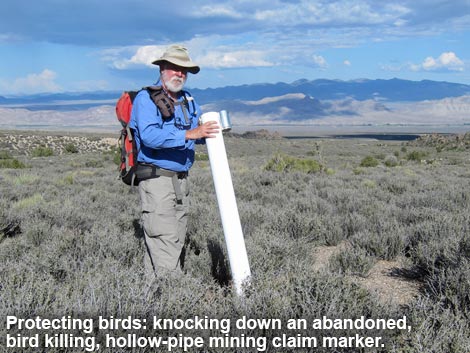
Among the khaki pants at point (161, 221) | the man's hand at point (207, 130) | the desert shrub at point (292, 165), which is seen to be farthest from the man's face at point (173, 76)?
the desert shrub at point (292, 165)

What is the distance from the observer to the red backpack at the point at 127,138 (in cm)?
407

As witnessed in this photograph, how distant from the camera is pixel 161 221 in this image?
13.8ft

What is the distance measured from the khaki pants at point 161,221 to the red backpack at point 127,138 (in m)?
0.16

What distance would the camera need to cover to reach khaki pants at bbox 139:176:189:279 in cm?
419

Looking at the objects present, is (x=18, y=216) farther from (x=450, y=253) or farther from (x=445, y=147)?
(x=445, y=147)

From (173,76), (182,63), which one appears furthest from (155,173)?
(182,63)

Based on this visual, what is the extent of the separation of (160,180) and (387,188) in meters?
8.38

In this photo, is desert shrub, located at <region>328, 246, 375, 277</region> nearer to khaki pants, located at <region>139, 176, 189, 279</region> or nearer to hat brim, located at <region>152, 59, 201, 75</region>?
khaki pants, located at <region>139, 176, 189, 279</region>

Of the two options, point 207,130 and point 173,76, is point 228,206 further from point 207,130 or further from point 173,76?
point 173,76

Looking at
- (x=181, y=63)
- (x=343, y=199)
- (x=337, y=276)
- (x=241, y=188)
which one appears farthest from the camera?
(x=241, y=188)

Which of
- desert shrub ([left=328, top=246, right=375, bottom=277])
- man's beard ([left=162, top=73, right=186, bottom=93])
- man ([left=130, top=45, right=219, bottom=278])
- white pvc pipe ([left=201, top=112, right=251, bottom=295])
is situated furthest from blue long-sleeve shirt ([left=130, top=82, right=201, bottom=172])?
desert shrub ([left=328, top=246, right=375, bottom=277])

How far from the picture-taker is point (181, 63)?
3.88m

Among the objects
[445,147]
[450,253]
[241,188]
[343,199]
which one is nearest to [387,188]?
[343,199]

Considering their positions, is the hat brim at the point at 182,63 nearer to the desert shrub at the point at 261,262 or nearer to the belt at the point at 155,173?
the belt at the point at 155,173
